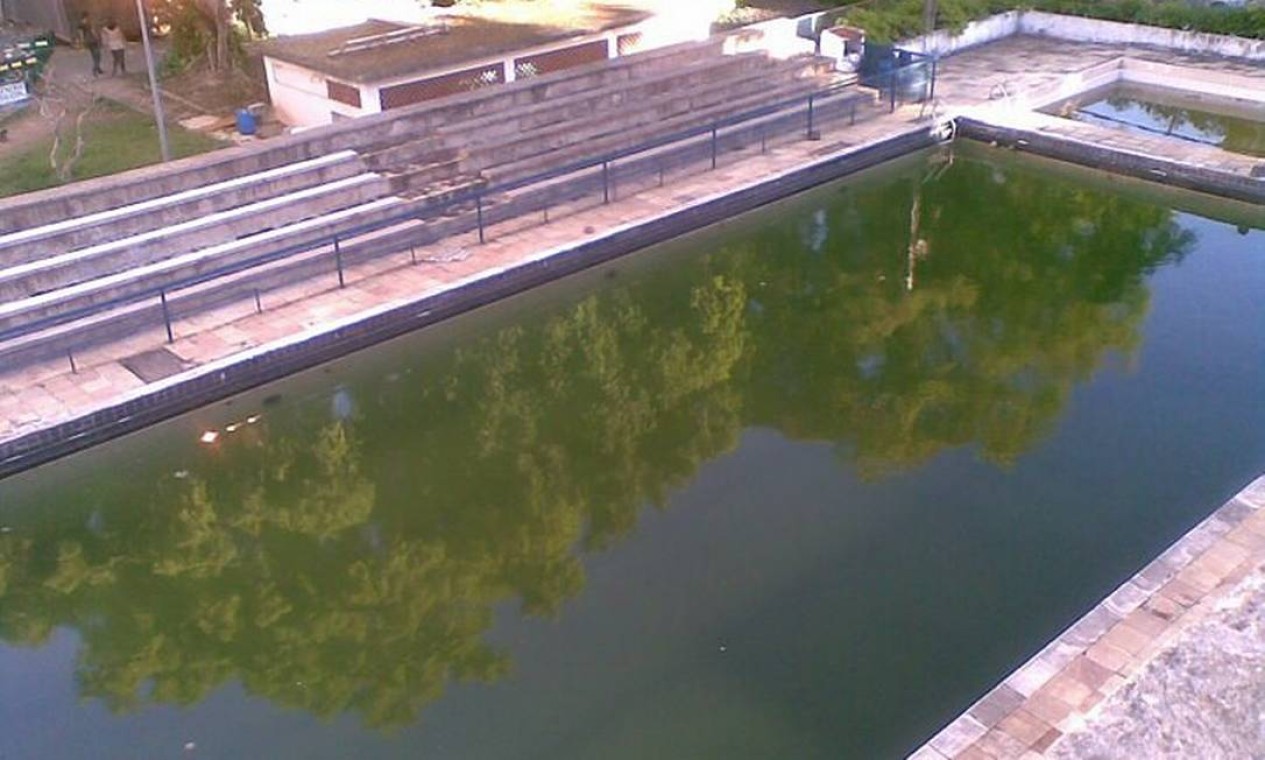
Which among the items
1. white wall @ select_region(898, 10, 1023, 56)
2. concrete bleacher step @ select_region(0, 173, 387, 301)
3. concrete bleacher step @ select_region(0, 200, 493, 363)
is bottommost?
concrete bleacher step @ select_region(0, 200, 493, 363)

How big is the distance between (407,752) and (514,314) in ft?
17.4

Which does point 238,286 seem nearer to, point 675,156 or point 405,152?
point 405,152

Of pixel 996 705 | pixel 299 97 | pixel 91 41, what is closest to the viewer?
pixel 996 705

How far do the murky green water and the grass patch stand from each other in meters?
11.7

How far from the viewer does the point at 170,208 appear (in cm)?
1049

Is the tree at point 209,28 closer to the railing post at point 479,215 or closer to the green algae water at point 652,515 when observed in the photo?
the railing post at point 479,215

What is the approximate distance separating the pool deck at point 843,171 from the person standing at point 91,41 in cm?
687

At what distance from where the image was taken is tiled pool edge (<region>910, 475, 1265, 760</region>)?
5699 millimetres

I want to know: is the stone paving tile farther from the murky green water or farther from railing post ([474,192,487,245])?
the murky green water

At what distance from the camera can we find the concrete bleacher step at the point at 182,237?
9633 millimetres

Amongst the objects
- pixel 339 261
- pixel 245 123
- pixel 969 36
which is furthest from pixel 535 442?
pixel 969 36

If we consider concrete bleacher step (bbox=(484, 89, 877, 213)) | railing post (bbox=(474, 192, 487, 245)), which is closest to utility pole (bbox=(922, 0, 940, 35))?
concrete bleacher step (bbox=(484, 89, 877, 213))

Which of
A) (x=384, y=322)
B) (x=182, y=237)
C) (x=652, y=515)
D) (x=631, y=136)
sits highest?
(x=631, y=136)

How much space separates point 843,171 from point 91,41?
397 inches
